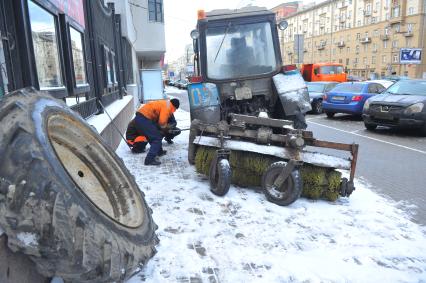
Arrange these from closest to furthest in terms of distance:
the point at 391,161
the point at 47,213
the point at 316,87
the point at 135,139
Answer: the point at 47,213, the point at 391,161, the point at 135,139, the point at 316,87

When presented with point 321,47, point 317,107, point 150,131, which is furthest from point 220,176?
point 321,47

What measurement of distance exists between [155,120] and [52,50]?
220cm

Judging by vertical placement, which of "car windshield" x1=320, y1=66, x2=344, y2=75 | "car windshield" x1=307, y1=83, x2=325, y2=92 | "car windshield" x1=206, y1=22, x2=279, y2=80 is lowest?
"car windshield" x1=307, y1=83, x2=325, y2=92

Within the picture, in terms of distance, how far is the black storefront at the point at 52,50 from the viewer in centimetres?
310

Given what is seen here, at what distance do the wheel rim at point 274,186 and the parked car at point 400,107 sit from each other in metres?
6.20

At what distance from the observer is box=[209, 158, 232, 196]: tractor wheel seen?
4258 mm

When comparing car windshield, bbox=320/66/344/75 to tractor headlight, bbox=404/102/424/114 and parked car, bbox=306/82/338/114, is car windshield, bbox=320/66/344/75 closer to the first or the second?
parked car, bbox=306/82/338/114

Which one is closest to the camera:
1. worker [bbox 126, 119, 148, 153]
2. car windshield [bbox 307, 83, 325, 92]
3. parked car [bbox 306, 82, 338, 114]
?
worker [bbox 126, 119, 148, 153]

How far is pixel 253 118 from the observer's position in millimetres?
4574

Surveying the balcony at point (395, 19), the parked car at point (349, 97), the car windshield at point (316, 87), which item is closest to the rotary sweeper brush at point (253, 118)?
the parked car at point (349, 97)

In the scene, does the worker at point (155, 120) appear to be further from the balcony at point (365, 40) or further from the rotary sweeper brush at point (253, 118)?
the balcony at point (365, 40)

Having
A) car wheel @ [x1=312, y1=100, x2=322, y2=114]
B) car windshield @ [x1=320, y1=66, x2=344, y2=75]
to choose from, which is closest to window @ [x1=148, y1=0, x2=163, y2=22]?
car windshield @ [x1=320, y1=66, x2=344, y2=75]

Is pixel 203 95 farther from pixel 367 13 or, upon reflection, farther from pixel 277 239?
pixel 367 13

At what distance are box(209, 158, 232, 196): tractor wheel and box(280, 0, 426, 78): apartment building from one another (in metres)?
45.6
